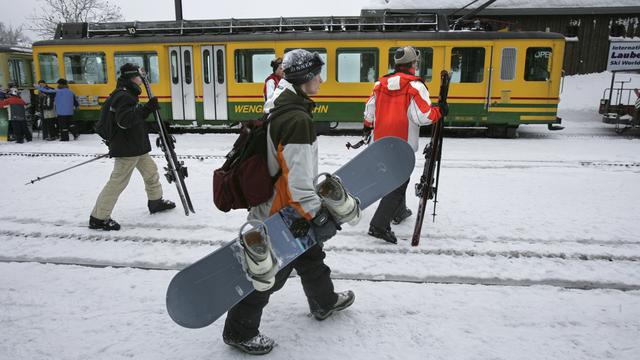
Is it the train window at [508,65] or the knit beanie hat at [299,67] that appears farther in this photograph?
the train window at [508,65]

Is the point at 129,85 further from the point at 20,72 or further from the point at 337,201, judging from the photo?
the point at 20,72

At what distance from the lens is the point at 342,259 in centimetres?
424

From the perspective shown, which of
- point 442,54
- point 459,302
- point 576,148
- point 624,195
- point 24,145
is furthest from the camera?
point 442,54

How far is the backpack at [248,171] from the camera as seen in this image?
2.55 m

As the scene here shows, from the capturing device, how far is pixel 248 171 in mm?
2543

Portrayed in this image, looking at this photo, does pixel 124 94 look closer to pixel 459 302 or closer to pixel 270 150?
pixel 270 150

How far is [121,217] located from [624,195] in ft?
21.8

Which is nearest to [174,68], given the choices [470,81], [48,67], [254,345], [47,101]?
[47,101]

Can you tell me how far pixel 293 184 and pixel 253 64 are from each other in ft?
36.6

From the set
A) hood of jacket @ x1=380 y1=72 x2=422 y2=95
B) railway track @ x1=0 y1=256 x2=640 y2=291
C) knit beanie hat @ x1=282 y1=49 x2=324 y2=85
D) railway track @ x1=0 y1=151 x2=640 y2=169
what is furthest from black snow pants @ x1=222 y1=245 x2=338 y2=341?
railway track @ x1=0 y1=151 x2=640 y2=169

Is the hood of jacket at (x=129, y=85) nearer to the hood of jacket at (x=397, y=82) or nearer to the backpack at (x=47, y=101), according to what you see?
the hood of jacket at (x=397, y=82)

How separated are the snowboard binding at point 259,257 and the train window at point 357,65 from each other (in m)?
10.8

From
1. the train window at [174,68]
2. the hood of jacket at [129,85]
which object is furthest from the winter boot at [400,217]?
the train window at [174,68]

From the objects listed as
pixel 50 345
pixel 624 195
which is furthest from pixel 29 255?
pixel 624 195
